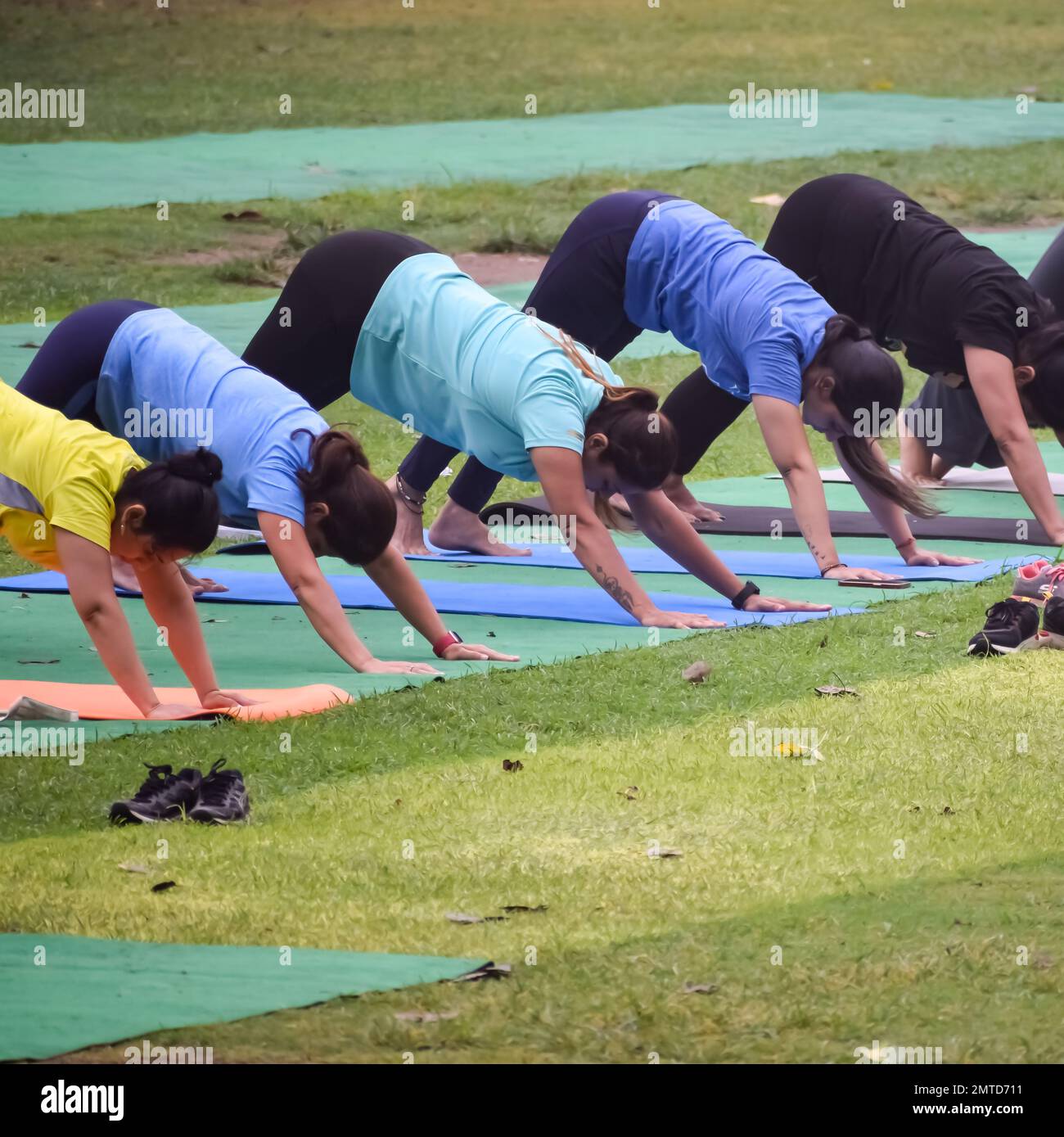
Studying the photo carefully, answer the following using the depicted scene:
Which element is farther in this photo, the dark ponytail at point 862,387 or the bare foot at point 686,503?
the bare foot at point 686,503

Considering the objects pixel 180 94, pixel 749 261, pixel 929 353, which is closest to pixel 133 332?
pixel 749 261

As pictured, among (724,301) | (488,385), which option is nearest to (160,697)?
(488,385)

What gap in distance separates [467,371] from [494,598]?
38.1 inches

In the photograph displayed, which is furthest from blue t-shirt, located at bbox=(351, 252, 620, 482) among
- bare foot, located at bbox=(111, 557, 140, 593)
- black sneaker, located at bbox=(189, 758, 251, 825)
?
black sneaker, located at bbox=(189, 758, 251, 825)

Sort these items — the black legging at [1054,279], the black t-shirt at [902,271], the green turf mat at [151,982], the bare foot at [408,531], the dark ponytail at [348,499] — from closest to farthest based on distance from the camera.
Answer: the green turf mat at [151,982] → the dark ponytail at [348,499] → the black t-shirt at [902,271] → the bare foot at [408,531] → the black legging at [1054,279]

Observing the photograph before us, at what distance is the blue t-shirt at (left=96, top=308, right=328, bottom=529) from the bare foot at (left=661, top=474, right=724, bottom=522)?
2.75 meters

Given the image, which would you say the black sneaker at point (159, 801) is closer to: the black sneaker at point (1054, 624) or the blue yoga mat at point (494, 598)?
the blue yoga mat at point (494, 598)

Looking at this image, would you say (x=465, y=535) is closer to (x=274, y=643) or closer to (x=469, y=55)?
(x=274, y=643)

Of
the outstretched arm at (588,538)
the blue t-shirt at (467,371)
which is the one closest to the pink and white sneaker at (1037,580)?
the outstretched arm at (588,538)

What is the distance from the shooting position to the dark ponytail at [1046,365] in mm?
8031

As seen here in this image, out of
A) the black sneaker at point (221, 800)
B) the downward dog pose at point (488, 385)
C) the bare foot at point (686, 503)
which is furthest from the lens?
the bare foot at point (686, 503)

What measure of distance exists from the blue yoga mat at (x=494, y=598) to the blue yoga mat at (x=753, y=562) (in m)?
0.37

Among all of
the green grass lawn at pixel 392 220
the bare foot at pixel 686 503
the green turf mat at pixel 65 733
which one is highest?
the green grass lawn at pixel 392 220
